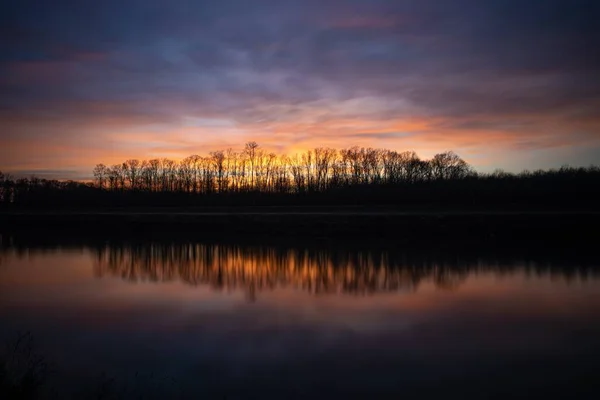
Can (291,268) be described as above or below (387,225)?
below

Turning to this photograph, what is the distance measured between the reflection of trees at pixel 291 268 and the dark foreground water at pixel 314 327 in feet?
0.56

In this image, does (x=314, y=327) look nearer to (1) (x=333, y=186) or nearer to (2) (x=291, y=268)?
(2) (x=291, y=268)

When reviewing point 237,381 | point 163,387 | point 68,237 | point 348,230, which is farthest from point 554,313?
point 68,237

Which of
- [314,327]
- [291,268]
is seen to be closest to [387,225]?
[291,268]

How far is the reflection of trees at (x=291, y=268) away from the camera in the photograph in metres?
19.9

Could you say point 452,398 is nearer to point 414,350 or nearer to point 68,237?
point 414,350

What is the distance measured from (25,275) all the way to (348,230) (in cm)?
2362

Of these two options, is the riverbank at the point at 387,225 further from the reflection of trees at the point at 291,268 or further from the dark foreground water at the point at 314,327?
the dark foreground water at the point at 314,327

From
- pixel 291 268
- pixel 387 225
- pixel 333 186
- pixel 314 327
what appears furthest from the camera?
pixel 333 186

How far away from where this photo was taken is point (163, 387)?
8.87m

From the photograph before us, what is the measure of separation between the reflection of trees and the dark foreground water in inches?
6.7

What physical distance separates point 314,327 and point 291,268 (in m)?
10.9

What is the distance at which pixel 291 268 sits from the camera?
2411 centimetres

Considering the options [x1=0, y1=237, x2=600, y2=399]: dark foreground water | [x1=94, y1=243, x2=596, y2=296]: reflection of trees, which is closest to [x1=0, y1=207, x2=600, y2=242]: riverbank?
[x1=94, y1=243, x2=596, y2=296]: reflection of trees
